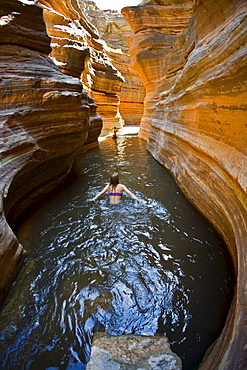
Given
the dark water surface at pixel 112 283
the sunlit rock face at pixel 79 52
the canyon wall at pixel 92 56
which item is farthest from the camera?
the canyon wall at pixel 92 56

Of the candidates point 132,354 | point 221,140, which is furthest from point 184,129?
point 132,354

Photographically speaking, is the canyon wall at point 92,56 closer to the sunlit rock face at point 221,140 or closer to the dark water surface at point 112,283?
the sunlit rock face at point 221,140

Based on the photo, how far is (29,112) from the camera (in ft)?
15.1

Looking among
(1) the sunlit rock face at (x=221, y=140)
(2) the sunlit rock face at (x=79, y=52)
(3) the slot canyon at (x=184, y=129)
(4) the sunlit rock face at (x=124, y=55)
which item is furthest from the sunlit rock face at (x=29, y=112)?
(4) the sunlit rock face at (x=124, y=55)

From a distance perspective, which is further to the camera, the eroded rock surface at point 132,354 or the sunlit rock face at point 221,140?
the sunlit rock face at point 221,140

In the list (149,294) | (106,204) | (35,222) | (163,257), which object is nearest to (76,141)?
(106,204)

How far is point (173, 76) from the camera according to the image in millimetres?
11305

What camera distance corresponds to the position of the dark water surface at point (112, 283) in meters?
2.12

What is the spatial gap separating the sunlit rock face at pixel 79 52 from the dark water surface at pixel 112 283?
10731mm

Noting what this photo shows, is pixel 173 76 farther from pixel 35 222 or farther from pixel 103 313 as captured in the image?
pixel 103 313

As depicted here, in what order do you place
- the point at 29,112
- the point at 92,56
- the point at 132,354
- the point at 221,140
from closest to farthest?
the point at 132,354
the point at 221,140
the point at 29,112
the point at 92,56

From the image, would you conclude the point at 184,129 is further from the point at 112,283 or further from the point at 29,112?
the point at 112,283

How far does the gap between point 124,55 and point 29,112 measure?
25.0 metres

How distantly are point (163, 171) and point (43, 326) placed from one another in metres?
6.27
